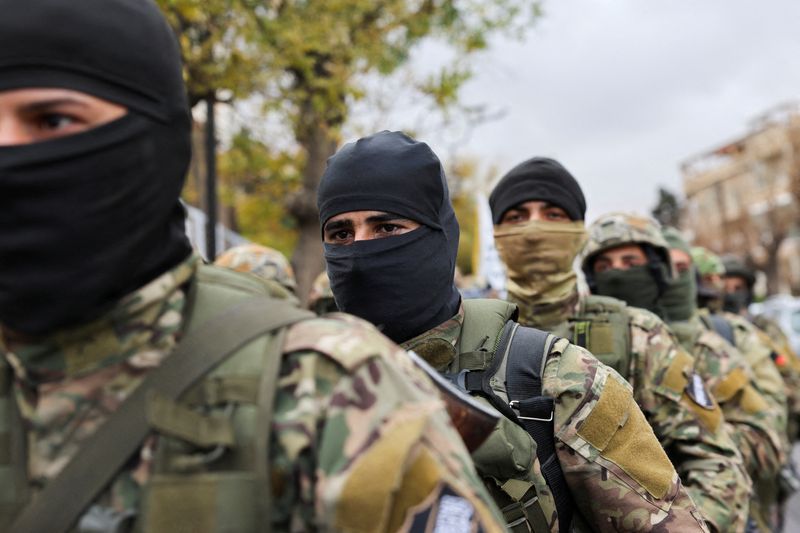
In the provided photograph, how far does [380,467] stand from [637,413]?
1.24m

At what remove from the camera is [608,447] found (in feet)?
6.97

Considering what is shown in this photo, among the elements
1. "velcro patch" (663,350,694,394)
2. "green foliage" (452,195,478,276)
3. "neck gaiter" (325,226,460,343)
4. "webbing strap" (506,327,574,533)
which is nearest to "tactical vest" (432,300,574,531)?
"webbing strap" (506,327,574,533)

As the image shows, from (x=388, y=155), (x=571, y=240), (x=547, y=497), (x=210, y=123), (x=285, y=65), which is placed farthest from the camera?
(x=285, y=65)

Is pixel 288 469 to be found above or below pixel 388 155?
below

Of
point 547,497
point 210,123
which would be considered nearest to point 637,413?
point 547,497

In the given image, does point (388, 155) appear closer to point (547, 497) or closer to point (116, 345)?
point (547, 497)

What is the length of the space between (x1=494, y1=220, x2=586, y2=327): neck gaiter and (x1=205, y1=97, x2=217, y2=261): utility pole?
4.15m

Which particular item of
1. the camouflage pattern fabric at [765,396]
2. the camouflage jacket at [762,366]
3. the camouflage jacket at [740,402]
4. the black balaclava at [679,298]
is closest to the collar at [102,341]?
the camouflage jacket at [740,402]

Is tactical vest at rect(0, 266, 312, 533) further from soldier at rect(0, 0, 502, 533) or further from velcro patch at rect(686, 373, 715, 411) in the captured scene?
velcro patch at rect(686, 373, 715, 411)

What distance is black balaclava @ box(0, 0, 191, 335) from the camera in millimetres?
1202

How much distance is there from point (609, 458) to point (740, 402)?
2128mm

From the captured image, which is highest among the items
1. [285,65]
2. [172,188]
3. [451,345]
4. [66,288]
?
[285,65]

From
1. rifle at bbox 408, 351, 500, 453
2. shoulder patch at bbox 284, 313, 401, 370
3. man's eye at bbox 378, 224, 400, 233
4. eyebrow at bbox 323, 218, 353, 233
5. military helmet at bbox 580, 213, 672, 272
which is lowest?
rifle at bbox 408, 351, 500, 453

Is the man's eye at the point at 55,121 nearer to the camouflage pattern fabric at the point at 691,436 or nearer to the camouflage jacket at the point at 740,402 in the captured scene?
the camouflage pattern fabric at the point at 691,436
